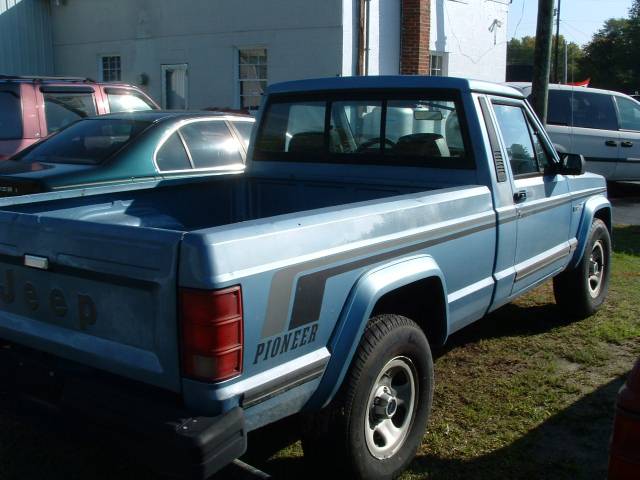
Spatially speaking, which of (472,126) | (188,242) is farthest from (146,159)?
(188,242)

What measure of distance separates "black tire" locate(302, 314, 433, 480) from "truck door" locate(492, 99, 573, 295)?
1.30m

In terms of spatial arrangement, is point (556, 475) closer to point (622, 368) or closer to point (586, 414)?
point (586, 414)

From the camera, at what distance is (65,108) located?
26.7 feet

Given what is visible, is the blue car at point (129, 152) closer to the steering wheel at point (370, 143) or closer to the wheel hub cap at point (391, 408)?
the steering wheel at point (370, 143)

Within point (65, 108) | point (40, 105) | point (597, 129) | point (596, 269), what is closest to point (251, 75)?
point (597, 129)

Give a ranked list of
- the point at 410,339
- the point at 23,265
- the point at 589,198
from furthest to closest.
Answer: the point at 589,198, the point at 410,339, the point at 23,265

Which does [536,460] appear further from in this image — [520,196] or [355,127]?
[355,127]

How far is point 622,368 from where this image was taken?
4742 millimetres

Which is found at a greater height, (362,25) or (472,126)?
(362,25)

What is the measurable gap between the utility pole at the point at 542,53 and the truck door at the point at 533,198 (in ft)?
→ 16.6

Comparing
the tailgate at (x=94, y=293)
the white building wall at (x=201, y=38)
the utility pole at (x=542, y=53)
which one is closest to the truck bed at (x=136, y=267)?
the tailgate at (x=94, y=293)

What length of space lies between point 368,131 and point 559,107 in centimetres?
928

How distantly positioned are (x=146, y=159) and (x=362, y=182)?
2.60 meters

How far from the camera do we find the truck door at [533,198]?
14.5ft
